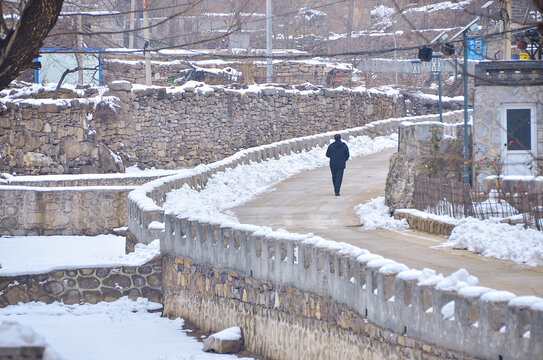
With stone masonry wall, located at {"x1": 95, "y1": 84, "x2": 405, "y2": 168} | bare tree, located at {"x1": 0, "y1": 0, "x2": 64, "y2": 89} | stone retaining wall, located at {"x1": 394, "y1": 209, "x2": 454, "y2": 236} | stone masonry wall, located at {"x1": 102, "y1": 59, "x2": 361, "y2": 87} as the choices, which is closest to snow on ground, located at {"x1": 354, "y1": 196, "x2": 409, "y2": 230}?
stone retaining wall, located at {"x1": 394, "y1": 209, "x2": 454, "y2": 236}

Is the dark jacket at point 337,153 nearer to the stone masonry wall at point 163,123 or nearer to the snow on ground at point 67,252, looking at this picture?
the snow on ground at point 67,252

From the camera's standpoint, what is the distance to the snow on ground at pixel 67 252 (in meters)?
17.9

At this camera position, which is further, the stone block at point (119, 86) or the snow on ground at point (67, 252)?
the stone block at point (119, 86)

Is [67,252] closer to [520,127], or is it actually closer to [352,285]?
[520,127]

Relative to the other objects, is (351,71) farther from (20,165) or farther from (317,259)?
(317,259)

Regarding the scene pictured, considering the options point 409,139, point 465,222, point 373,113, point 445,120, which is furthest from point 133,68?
point 465,222

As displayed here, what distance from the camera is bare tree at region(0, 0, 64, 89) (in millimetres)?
10359

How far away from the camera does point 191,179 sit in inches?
937

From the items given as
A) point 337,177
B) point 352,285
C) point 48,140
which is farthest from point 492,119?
point 48,140

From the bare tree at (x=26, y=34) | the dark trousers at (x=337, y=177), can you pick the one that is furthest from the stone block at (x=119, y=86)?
the bare tree at (x=26, y=34)

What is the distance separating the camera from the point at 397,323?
35.3 ft

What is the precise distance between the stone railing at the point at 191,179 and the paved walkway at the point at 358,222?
148 cm

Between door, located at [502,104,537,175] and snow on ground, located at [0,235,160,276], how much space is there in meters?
7.03

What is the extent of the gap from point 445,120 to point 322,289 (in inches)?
870
